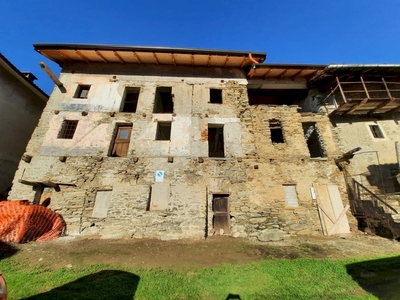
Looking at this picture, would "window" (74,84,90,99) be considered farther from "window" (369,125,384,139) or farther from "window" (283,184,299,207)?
"window" (369,125,384,139)

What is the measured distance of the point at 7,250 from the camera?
22.1 ft

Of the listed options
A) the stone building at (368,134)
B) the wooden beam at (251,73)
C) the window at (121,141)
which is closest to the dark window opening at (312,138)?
the stone building at (368,134)

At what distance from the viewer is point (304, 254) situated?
6859 millimetres

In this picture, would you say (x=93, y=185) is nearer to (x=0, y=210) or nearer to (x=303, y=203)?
(x=0, y=210)

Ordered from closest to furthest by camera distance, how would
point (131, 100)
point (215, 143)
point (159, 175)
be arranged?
point (159, 175) < point (131, 100) < point (215, 143)

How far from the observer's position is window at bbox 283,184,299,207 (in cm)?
957

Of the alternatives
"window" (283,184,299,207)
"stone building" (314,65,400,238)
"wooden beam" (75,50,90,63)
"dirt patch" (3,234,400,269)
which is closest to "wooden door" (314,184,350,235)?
"dirt patch" (3,234,400,269)

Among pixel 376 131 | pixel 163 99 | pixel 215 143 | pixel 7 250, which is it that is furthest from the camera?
pixel 215 143

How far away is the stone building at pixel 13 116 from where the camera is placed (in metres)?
11.2

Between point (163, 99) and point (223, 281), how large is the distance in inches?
490

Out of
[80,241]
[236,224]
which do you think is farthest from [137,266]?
[236,224]

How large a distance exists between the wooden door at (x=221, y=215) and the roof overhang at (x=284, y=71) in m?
8.77

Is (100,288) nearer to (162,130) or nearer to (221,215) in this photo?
(221,215)

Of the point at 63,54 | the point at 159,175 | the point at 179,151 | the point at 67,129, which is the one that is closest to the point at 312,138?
the point at 179,151
